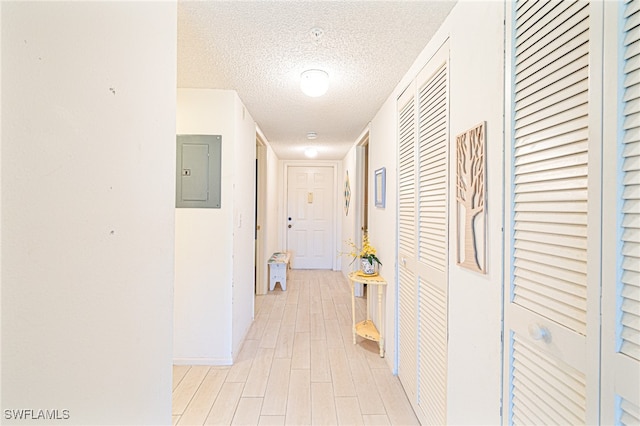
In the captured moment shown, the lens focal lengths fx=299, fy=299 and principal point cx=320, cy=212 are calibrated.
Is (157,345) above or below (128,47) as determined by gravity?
below

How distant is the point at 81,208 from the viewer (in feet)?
2.52

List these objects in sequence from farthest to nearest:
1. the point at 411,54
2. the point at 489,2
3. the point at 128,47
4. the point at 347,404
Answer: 1. the point at 347,404
2. the point at 411,54
3. the point at 489,2
4. the point at 128,47

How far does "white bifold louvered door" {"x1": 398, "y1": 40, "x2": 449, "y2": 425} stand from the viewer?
4.98 ft

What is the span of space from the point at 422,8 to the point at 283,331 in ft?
9.74

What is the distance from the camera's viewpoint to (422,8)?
142 centimetres

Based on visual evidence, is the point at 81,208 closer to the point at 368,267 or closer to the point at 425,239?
the point at 425,239

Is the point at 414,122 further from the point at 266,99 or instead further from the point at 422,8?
the point at 266,99

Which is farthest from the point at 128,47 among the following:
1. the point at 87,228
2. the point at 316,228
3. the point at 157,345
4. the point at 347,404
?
the point at 316,228

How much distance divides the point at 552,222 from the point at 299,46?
5.17 ft

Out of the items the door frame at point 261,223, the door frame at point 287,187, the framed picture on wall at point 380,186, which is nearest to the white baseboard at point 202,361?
the framed picture on wall at point 380,186

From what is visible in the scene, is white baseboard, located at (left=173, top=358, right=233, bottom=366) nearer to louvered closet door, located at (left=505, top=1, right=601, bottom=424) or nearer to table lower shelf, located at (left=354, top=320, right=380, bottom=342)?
table lower shelf, located at (left=354, top=320, right=380, bottom=342)

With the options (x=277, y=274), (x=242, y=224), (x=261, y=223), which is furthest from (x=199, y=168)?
(x=277, y=274)

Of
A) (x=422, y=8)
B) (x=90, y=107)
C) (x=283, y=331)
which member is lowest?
(x=283, y=331)

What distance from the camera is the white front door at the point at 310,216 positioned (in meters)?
6.39
